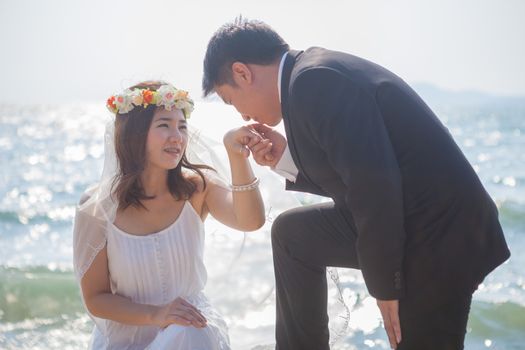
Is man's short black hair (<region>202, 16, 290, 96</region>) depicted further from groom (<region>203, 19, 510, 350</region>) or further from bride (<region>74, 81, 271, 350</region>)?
bride (<region>74, 81, 271, 350</region>)

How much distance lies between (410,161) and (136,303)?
1.70 metres

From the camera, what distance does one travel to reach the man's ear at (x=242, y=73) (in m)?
3.40

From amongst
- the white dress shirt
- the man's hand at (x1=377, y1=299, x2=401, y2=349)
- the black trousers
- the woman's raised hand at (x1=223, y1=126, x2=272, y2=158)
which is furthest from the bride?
the man's hand at (x1=377, y1=299, x2=401, y2=349)

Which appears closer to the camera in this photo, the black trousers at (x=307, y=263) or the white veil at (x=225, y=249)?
the black trousers at (x=307, y=263)

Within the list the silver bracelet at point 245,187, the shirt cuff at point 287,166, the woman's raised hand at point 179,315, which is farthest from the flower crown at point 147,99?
the woman's raised hand at point 179,315

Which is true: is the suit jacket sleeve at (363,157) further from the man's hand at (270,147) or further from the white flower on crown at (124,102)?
the white flower on crown at (124,102)

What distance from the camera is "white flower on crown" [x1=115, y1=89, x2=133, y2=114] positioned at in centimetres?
391

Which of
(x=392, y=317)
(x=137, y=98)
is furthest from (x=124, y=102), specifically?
(x=392, y=317)

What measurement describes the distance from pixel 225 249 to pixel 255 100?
1.63 meters

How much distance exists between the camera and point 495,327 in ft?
22.4

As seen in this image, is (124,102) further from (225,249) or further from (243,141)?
(225,249)

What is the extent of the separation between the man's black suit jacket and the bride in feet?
2.48

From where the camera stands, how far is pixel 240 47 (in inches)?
135

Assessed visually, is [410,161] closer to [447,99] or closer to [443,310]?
[443,310]
